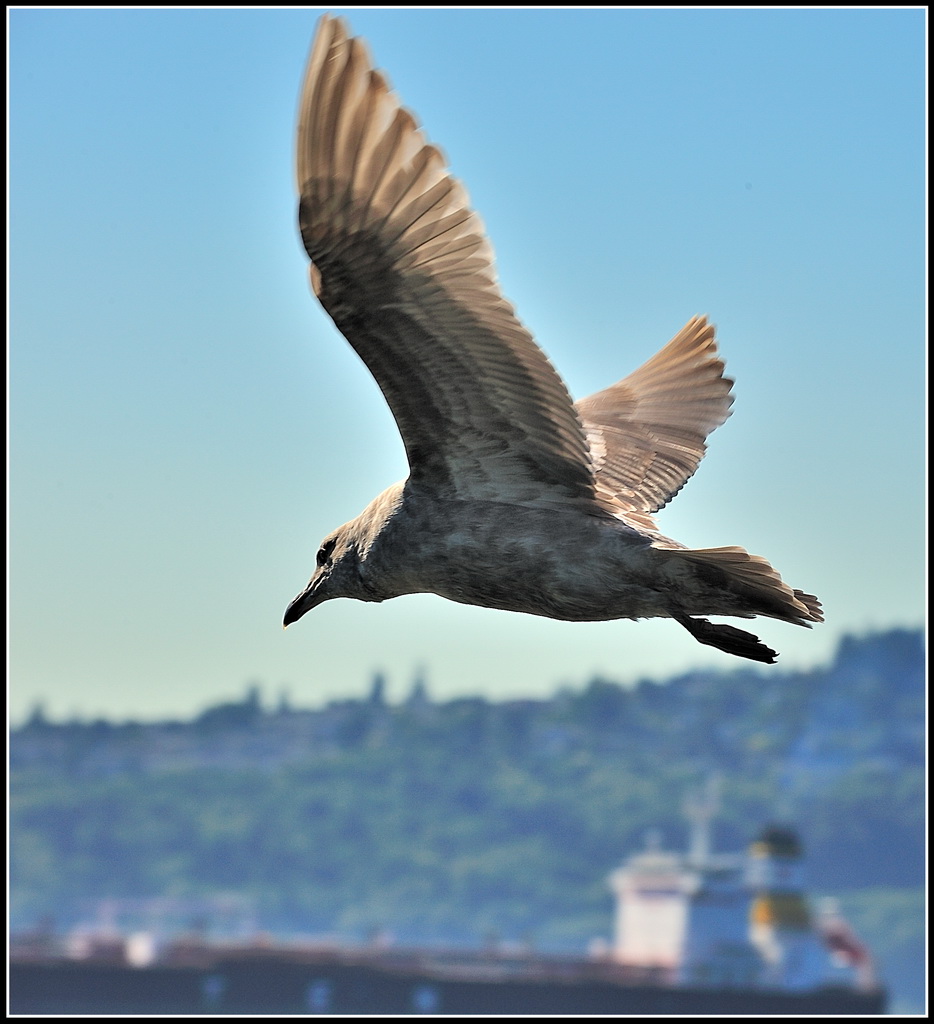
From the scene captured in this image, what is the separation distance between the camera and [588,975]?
86.8 m

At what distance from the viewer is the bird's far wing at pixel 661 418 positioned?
30.8ft

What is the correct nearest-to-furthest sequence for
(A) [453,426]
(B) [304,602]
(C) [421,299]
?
1. (C) [421,299]
2. (A) [453,426]
3. (B) [304,602]

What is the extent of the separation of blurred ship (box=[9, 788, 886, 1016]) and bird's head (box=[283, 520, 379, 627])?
73.1 metres

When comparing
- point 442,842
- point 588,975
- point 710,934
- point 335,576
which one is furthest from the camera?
point 442,842

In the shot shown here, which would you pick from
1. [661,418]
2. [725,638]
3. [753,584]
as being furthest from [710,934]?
[753,584]

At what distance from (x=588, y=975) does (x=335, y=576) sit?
266 feet

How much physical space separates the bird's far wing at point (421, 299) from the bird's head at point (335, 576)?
557 millimetres

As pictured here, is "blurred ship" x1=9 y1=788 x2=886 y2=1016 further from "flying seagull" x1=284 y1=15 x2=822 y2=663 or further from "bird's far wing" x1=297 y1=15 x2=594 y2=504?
"bird's far wing" x1=297 y1=15 x2=594 y2=504

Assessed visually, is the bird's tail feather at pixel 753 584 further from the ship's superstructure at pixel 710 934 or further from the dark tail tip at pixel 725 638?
the ship's superstructure at pixel 710 934

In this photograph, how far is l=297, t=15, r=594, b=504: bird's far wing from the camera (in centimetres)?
670

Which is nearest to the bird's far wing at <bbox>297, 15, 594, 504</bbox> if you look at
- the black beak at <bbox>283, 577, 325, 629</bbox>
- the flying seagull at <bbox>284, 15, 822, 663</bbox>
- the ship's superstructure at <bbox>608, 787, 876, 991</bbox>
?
the flying seagull at <bbox>284, 15, 822, 663</bbox>

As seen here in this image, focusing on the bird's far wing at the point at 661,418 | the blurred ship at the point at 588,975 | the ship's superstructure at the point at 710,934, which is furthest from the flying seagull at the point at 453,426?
the ship's superstructure at the point at 710,934

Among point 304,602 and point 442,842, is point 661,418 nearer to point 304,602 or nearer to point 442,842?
point 304,602

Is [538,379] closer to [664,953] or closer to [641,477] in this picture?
[641,477]
